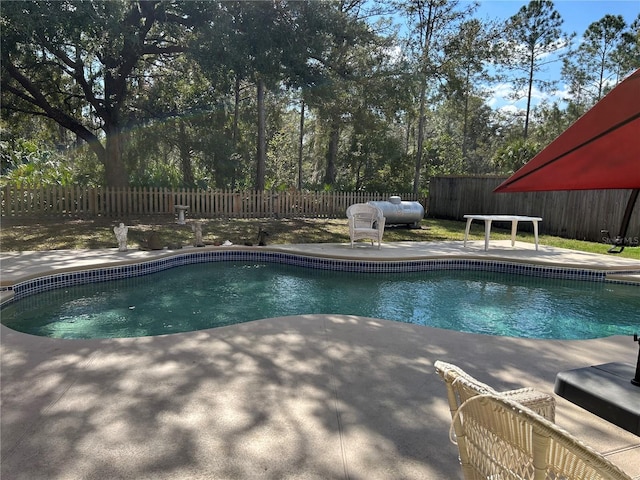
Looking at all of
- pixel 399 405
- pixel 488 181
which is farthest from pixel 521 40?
pixel 399 405

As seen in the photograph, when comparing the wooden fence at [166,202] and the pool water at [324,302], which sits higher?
the wooden fence at [166,202]

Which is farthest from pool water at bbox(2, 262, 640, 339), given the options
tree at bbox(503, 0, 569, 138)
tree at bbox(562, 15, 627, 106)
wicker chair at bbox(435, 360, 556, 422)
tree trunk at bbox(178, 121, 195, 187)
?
tree at bbox(562, 15, 627, 106)

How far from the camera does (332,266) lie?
22.0 feet

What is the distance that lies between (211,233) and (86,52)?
5.92 metres

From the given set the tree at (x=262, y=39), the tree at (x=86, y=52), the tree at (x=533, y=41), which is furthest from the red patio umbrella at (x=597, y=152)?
the tree at (x=533, y=41)

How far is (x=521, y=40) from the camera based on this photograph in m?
20.8

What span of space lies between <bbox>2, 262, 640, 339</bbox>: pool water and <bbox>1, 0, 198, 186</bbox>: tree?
6.27 meters

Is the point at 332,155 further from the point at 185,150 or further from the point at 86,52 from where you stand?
the point at 86,52

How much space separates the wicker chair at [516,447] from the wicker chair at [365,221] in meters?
6.43

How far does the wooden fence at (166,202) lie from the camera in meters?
9.92

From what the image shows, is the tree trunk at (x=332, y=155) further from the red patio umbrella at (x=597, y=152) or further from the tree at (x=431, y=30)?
the red patio umbrella at (x=597, y=152)

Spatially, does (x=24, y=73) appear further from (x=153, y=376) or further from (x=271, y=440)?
(x=271, y=440)

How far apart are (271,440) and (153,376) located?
0.98 metres

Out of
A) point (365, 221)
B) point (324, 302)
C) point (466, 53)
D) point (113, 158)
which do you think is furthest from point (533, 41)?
point (324, 302)
